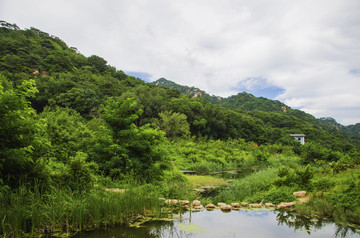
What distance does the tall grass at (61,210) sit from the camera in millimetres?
4071

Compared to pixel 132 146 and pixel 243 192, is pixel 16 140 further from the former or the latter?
pixel 243 192

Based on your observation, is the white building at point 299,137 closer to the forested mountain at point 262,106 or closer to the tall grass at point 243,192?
the forested mountain at point 262,106

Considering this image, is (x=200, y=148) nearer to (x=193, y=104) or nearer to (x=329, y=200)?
(x=329, y=200)

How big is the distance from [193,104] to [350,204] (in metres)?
44.5

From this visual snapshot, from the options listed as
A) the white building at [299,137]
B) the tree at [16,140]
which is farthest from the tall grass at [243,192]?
the white building at [299,137]

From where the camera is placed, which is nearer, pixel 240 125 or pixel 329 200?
pixel 329 200

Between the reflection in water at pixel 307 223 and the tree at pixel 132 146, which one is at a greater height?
the tree at pixel 132 146

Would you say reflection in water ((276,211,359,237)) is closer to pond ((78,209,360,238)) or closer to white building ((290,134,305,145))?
pond ((78,209,360,238))

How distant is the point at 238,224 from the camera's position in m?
5.87

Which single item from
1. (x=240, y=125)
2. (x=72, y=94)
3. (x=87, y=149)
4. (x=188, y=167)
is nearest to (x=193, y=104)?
(x=240, y=125)

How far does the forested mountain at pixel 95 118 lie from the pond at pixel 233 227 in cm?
264

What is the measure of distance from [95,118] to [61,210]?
21.8m

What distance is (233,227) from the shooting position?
5609 millimetres

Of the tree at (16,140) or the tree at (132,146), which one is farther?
the tree at (132,146)
